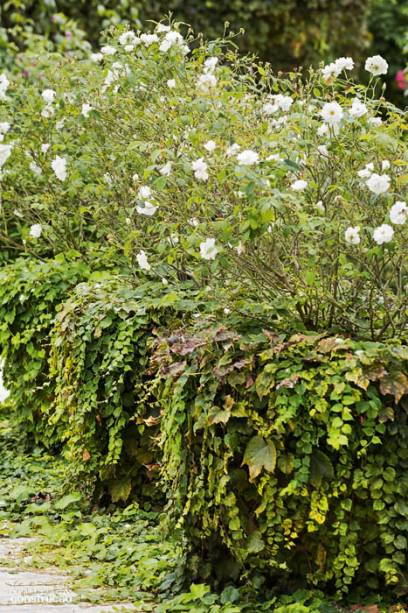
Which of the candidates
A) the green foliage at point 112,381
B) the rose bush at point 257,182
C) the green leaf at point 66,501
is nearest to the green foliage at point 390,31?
the rose bush at point 257,182

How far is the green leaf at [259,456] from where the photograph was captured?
3527 mm

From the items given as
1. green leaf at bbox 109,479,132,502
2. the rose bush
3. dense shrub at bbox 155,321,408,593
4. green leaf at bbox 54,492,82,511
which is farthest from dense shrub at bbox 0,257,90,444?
dense shrub at bbox 155,321,408,593

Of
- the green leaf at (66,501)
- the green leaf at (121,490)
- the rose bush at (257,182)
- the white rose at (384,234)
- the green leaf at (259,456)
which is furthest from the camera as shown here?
the green leaf at (66,501)

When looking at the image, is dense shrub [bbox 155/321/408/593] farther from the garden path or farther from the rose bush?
the garden path

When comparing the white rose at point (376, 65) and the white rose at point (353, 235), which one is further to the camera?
the white rose at point (376, 65)

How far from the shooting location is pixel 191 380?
385cm

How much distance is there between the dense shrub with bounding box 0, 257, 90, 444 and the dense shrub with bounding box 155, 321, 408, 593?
2.02m

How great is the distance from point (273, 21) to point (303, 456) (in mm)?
10601

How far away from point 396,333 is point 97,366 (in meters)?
1.54

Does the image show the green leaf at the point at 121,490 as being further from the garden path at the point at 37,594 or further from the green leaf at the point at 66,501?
the garden path at the point at 37,594

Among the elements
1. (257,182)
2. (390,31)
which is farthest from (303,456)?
(390,31)

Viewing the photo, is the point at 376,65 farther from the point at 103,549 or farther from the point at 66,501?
the point at 66,501

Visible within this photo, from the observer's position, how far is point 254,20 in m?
13.2

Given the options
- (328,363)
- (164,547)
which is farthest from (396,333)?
(164,547)
